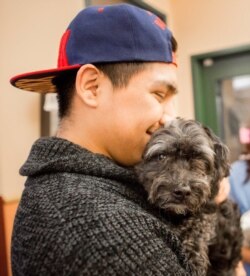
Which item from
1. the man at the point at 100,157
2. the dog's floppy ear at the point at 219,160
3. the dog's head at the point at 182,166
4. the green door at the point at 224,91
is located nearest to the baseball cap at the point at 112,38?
the man at the point at 100,157

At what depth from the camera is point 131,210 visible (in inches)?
32.6

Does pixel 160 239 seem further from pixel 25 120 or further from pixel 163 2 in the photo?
pixel 163 2

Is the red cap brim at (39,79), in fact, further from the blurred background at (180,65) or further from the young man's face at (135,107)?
the blurred background at (180,65)

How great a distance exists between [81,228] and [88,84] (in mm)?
392

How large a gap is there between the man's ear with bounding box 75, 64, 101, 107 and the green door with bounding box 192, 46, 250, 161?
3.20 metres

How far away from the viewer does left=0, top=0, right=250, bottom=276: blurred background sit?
284cm

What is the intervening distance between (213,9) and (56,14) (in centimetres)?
191

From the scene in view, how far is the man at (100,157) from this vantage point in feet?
2.43

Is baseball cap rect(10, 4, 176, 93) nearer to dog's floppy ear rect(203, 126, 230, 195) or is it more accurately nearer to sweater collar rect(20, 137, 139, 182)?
sweater collar rect(20, 137, 139, 182)

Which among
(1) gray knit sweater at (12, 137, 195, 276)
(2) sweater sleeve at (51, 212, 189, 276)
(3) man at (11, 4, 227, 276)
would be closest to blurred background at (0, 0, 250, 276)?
(3) man at (11, 4, 227, 276)

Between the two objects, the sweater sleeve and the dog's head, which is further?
the dog's head

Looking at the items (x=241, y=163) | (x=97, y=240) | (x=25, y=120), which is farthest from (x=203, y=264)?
(x=25, y=120)

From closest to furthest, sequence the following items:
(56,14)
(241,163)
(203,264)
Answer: (203,264), (241,163), (56,14)

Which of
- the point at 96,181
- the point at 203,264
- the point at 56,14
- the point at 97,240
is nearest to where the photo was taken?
the point at 97,240
